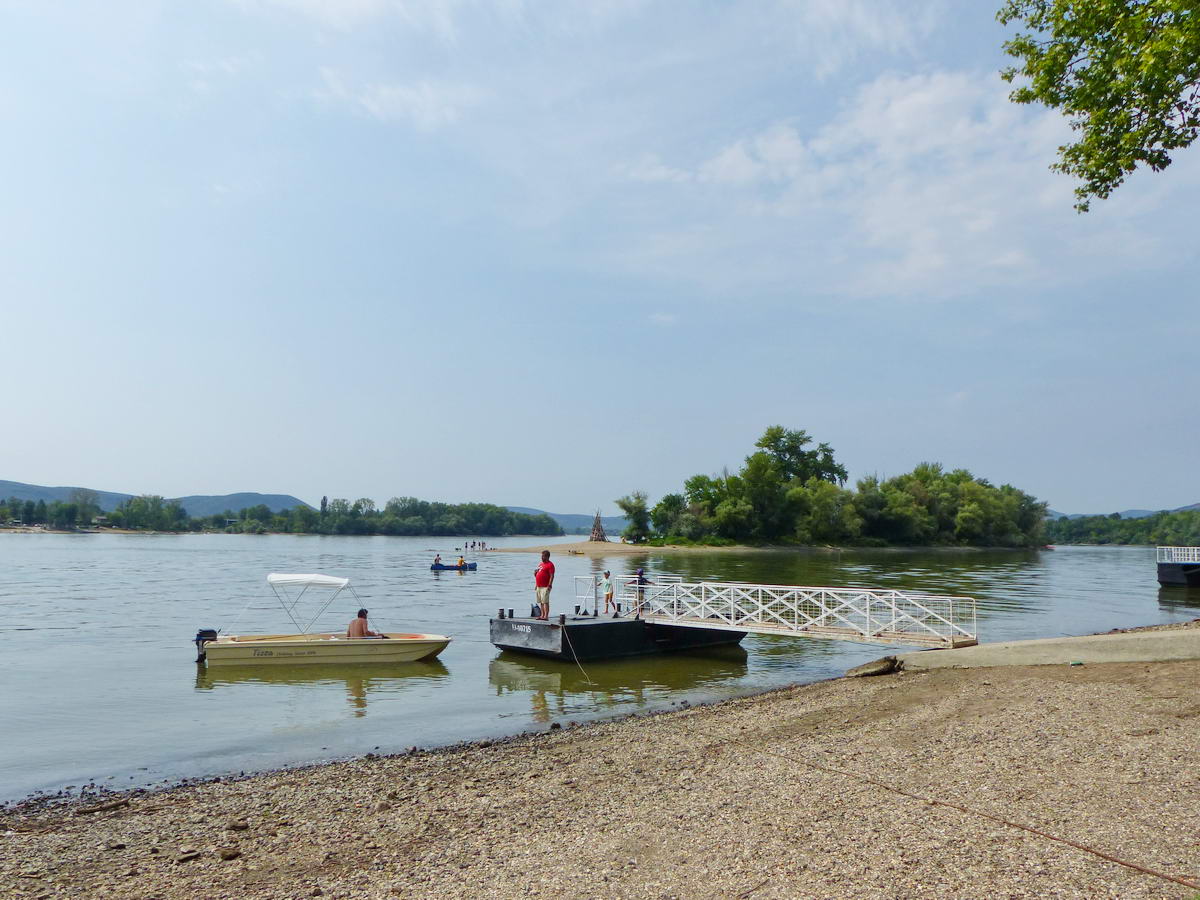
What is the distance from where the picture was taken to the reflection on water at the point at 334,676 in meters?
20.3

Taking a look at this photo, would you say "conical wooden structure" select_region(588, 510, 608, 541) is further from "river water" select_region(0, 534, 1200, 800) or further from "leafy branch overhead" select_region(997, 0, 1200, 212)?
"leafy branch overhead" select_region(997, 0, 1200, 212)

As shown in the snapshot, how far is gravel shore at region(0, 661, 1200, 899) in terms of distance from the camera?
22.0 feet

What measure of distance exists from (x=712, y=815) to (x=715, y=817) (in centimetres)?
8

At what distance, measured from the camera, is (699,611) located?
25234mm

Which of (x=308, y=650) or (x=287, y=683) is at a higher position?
(x=308, y=650)

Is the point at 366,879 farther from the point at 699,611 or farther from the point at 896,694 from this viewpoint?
the point at 699,611

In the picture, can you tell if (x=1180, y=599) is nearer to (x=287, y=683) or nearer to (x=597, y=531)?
(x=287, y=683)

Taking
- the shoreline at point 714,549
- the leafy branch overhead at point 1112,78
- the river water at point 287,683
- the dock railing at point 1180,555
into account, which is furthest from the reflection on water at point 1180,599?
the shoreline at point 714,549

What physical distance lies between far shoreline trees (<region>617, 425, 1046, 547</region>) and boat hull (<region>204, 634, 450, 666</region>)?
98.0m

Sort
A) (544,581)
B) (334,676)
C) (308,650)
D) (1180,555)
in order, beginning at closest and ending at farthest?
(334,676) < (308,650) < (544,581) < (1180,555)

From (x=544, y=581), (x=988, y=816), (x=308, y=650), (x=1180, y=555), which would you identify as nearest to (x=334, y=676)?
(x=308, y=650)

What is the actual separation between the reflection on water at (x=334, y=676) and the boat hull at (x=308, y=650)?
201 mm

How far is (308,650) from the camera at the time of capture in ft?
74.1

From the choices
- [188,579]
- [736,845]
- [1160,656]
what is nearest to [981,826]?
[736,845]
